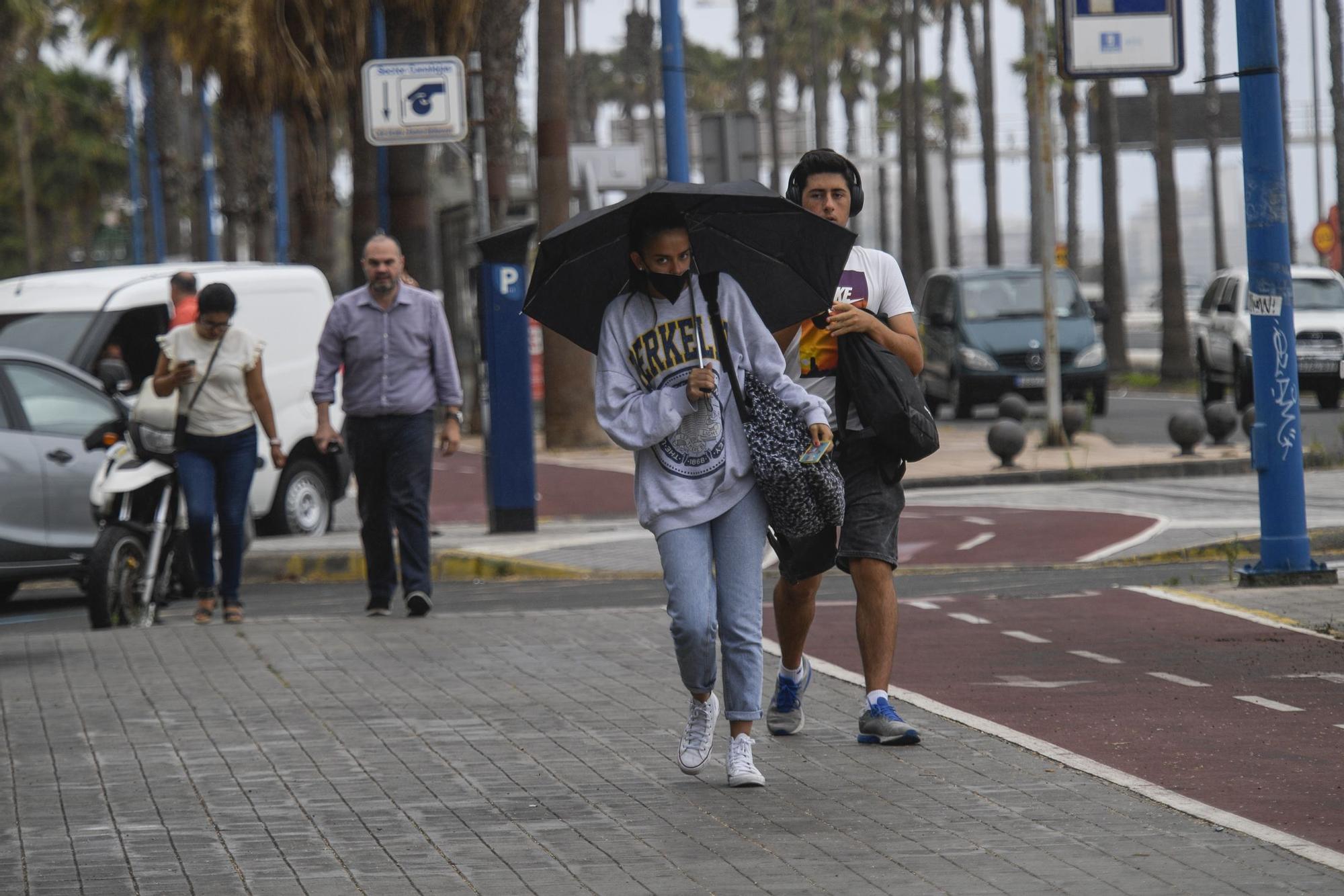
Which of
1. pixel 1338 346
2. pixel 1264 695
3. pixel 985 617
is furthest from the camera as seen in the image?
pixel 1338 346

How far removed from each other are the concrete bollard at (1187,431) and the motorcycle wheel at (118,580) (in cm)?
1011

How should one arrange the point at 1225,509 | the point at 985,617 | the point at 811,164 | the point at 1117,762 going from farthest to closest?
the point at 1225,509 → the point at 985,617 → the point at 811,164 → the point at 1117,762

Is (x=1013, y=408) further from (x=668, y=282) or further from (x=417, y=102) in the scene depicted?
(x=668, y=282)

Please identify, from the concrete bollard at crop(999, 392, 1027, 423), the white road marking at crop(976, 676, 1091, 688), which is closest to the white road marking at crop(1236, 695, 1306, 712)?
the white road marking at crop(976, 676, 1091, 688)

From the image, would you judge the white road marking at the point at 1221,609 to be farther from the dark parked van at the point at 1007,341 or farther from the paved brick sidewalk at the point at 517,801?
the dark parked van at the point at 1007,341

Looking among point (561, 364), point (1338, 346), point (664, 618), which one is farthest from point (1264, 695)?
point (1338, 346)

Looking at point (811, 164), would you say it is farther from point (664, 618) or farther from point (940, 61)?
point (940, 61)

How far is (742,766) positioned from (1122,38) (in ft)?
22.5

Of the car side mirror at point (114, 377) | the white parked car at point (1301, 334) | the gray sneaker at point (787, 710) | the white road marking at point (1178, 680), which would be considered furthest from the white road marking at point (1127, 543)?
the white parked car at point (1301, 334)

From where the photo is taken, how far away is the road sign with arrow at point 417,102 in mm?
14078

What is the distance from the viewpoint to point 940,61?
62719 millimetres

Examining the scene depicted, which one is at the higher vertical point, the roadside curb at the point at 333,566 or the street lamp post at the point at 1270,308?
the street lamp post at the point at 1270,308

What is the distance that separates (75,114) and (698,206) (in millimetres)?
65399

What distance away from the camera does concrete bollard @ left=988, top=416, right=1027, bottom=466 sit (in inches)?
737
